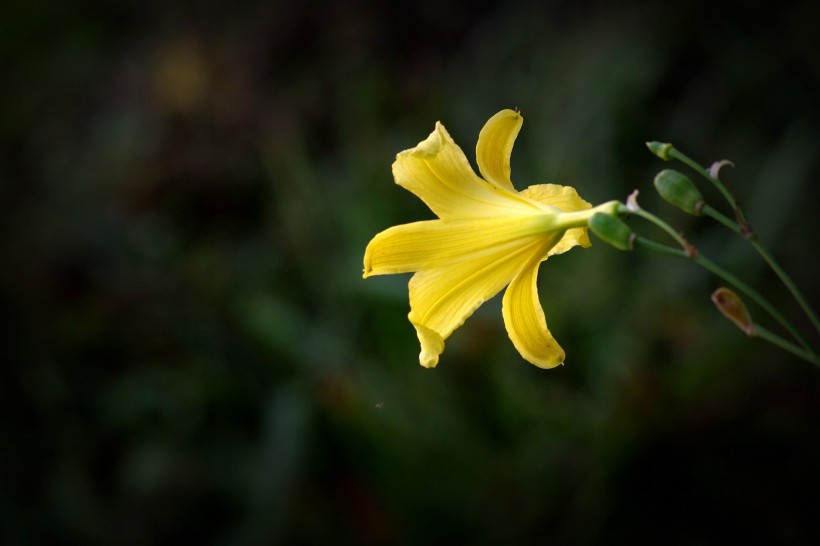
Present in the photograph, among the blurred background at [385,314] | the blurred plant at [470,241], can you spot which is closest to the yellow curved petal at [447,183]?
the blurred plant at [470,241]

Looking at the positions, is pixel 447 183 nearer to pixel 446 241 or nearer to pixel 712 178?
pixel 446 241

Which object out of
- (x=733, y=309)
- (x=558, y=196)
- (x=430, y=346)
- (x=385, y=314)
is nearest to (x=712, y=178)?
(x=733, y=309)

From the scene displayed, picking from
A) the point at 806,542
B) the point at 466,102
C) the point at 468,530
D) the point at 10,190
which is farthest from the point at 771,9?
the point at 10,190

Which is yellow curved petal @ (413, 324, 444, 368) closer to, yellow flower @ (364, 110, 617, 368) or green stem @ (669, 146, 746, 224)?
yellow flower @ (364, 110, 617, 368)

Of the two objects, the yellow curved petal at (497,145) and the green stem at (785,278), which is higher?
the yellow curved petal at (497,145)

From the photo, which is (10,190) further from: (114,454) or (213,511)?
(213,511)

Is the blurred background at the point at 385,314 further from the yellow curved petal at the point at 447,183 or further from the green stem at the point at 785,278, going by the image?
the green stem at the point at 785,278
